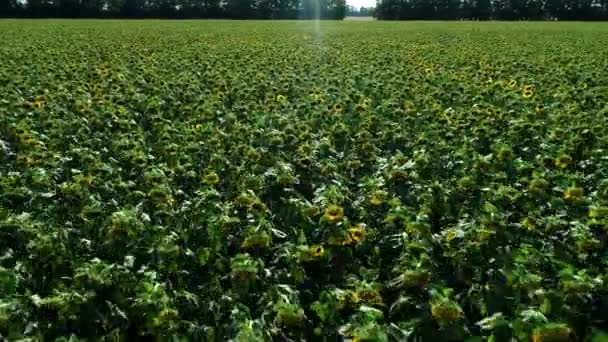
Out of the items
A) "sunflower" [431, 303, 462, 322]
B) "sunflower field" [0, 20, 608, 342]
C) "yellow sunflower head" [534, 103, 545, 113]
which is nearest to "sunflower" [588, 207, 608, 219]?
"sunflower field" [0, 20, 608, 342]

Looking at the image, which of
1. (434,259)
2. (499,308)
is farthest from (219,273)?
(499,308)

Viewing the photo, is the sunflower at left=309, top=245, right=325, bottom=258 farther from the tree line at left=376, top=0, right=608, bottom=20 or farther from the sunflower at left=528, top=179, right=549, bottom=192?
the tree line at left=376, top=0, right=608, bottom=20

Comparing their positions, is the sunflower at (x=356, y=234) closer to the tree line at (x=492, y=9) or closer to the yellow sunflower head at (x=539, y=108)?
the yellow sunflower head at (x=539, y=108)

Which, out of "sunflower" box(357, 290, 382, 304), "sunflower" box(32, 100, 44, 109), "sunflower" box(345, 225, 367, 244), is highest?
"sunflower" box(32, 100, 44, 109)

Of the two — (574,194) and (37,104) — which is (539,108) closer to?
(574,194)

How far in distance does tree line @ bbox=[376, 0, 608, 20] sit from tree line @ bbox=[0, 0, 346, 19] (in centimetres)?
739

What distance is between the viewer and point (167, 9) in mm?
62656

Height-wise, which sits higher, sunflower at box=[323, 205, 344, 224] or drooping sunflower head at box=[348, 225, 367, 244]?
sunflower at box=[323, 205, 344, 224]

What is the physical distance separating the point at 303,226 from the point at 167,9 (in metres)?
61.9

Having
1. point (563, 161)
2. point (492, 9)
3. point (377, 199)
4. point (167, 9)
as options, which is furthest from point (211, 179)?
point (492, 9)

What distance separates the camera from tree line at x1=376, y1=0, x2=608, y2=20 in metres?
63.5

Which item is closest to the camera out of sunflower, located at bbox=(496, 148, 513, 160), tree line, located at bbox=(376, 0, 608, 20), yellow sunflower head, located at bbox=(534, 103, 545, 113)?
sunflower, located at bbox=(496, 148, 513, 160)

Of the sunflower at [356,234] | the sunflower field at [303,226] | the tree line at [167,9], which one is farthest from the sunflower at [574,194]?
the tree line at [167,9]

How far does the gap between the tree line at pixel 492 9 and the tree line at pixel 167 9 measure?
7.39m
